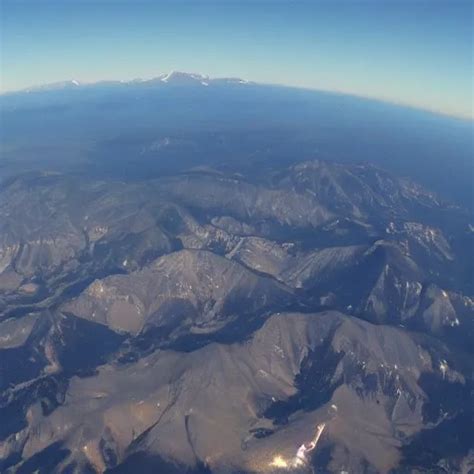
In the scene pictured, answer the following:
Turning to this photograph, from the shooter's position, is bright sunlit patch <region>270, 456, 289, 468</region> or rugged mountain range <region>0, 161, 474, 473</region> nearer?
bright sunlit patch <region>270, 456, 289, 468</region>

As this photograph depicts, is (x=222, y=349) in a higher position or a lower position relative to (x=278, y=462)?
higher

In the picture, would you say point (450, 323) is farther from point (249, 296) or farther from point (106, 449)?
point (106, 449)

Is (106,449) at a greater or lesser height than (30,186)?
lesser

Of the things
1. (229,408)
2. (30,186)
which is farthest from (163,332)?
(30,186)

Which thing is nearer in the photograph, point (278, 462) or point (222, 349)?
point (278, 462)

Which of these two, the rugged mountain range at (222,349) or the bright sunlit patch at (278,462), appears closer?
the bright sunlit patch at (278,462)

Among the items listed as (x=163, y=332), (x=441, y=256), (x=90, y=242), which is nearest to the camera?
(x=163, y=332)

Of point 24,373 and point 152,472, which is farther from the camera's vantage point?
point 24,373

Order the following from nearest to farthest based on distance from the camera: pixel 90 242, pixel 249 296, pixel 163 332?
pixel 163 332 < pixel 249 296 < pixel 90 242
